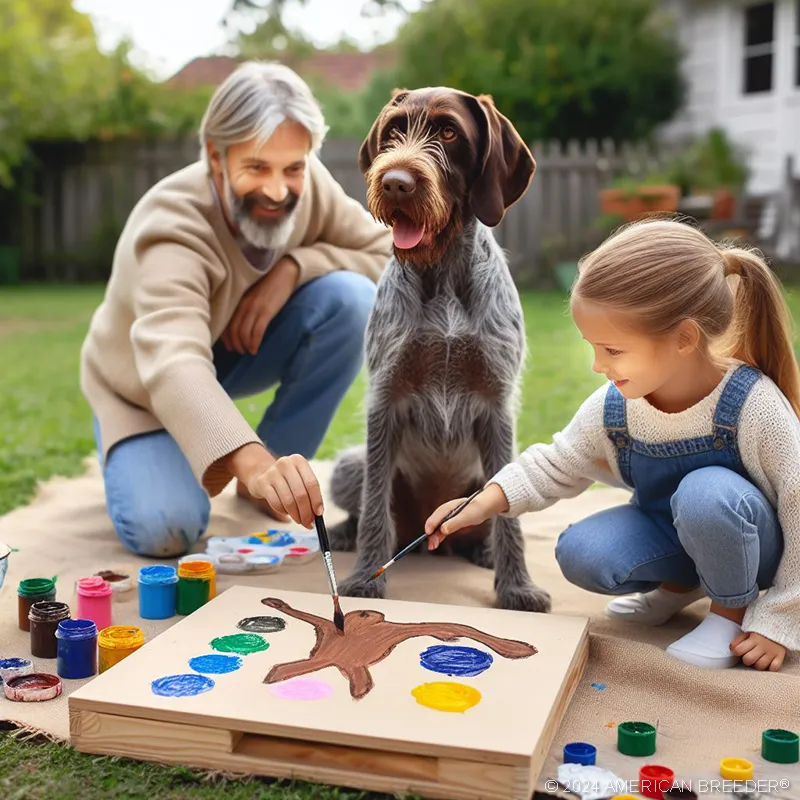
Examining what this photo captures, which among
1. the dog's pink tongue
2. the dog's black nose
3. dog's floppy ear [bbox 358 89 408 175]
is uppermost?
dog's floppy ear [bbox 358 89 408 175]

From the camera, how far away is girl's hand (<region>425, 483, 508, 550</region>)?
89.7 inches

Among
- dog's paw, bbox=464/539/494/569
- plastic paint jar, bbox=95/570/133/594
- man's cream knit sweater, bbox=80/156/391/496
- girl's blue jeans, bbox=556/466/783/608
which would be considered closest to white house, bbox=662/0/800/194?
man's cream knit sweater, bbox=80/156/391/496

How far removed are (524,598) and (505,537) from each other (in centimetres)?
17

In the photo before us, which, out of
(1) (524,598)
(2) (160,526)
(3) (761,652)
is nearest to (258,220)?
(2) (160,526)

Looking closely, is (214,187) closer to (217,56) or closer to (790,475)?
(790,475)

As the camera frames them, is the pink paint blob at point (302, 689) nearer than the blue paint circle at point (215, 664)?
Yes

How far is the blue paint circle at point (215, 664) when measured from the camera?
6.59 ft

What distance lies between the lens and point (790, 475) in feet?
7.30

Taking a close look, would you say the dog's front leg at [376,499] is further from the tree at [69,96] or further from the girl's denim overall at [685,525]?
the tree at [69,96]

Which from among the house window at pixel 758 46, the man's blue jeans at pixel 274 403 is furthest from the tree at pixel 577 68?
the man's blue jeans at pixel 274 403

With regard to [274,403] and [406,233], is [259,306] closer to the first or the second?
[274,403]

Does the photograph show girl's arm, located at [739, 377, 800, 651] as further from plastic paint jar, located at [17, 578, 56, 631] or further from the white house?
the white house

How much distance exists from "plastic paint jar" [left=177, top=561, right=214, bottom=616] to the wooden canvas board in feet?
1.08

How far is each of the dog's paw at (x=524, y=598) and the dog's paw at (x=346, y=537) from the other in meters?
0.66
